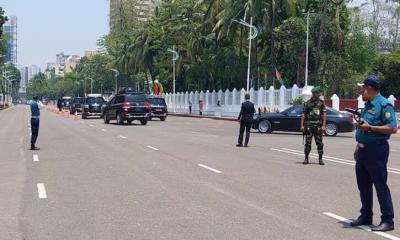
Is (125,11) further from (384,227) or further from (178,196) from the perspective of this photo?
(384,227)

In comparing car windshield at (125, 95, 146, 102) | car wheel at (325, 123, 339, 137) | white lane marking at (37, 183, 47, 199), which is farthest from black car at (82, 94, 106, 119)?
white lane marking at (37, 183, 47, 199)

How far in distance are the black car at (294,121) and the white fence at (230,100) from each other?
18120 millimetres

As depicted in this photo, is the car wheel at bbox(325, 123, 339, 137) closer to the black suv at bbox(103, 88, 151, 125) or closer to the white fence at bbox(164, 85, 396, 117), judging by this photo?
the white fence at bbox(164, 85, 396, 117)

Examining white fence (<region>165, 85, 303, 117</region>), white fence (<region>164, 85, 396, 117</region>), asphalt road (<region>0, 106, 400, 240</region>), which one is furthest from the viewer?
white fence (<region>165, 85, 303, 117</region>)

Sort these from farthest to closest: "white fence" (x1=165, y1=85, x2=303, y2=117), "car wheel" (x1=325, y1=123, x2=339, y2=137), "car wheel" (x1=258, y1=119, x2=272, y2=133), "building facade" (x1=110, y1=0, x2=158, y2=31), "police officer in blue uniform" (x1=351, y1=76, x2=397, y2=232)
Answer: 1. "building facade" (x1=110, y1=0, x2=158, y2=31)
2. "white fence" (x1=165, y1=85, x2=303, y2=117)
3. "car wheel" (x1=258, y1=119, x2=272, y2=133)
4. "car wheel" (x1=325, y1=123, x2=339, y2=137)
5. "police officer in blue uniform" (x1=351, y1=76, x2=397, y2=232)

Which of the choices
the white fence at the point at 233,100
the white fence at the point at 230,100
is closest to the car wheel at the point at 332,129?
the white fence at the point at 233,100

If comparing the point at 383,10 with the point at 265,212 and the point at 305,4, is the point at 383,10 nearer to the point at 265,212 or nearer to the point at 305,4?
the point at 305,4

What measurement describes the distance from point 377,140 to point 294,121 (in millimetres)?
22694

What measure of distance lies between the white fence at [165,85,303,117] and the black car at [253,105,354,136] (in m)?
18.1

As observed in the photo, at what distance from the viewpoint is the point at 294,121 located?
98.6 ft

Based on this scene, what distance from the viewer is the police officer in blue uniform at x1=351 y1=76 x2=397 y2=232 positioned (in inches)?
293

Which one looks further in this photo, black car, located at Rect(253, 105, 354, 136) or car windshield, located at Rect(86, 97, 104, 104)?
car windshield, located at Rect(86, 97, 104, 104)

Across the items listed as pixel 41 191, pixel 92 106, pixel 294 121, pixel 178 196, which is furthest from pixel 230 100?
pixel 178 196

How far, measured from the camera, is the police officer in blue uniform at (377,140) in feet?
24.4
